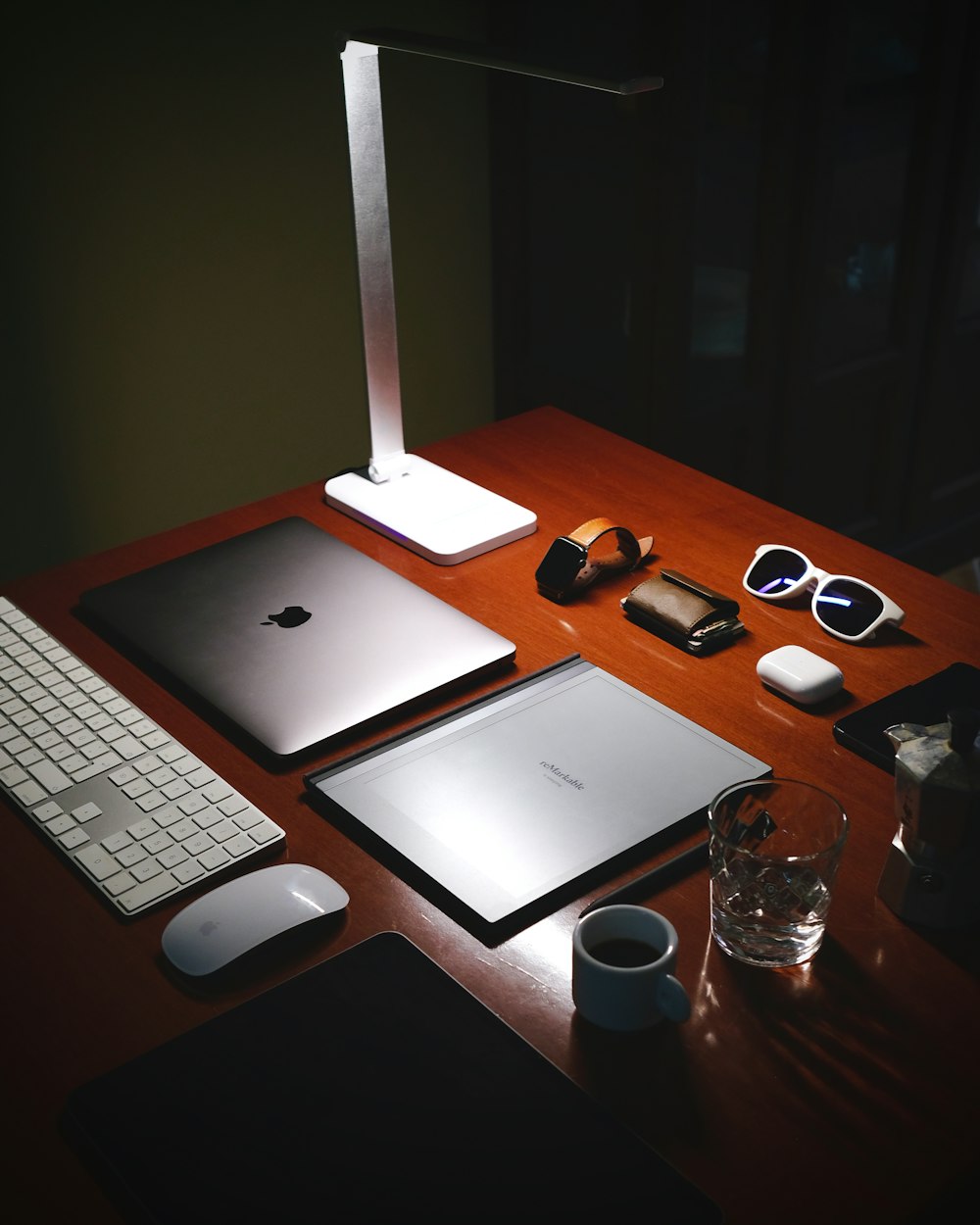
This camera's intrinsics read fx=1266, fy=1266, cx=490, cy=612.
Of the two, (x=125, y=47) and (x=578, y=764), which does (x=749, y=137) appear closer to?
(x=125, y=47)

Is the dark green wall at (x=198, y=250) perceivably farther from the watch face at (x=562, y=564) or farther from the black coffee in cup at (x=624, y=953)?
the black coffee in cup at (x=624, y=953)

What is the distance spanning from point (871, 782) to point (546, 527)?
558 mm

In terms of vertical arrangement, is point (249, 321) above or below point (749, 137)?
below

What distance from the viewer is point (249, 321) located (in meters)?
2.36

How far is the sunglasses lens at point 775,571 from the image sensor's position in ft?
4.50

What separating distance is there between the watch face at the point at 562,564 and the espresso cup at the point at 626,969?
0.51 metres

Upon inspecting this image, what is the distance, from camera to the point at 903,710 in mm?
1169

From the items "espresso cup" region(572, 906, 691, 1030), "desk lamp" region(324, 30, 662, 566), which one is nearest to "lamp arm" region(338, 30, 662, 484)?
"desk lamp" region(324, 30, 662, 566)

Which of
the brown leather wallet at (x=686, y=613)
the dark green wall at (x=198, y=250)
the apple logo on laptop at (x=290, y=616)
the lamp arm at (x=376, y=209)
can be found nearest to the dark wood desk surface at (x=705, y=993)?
the brown leather wallet at (x=686, y=613)

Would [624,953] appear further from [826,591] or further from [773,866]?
[826,591]

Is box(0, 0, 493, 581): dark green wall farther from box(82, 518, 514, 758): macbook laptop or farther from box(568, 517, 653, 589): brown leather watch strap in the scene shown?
box(568, 517, 653, 589): brown leather watch strap

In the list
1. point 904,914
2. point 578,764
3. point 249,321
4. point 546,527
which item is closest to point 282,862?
point 578,764

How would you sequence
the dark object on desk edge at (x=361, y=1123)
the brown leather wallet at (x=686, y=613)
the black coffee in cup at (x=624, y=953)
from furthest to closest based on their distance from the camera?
the brown leather wallet at (x=686, y=613), the black coffee in cup at (x=624, y=953), the dark object on desk edge at (x=361, y=1123)

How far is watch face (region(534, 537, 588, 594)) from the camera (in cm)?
136
